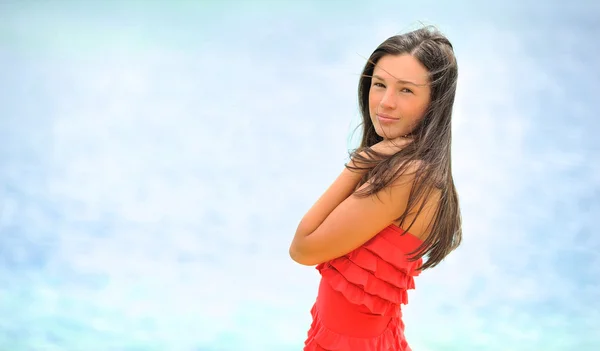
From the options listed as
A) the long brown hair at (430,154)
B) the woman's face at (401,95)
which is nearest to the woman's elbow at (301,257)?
the long brown hair at (430,154)

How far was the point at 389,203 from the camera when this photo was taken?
1.89 meters

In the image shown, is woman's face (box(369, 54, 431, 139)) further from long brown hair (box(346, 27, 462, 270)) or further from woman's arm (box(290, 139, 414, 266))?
woman's arm (box(290, 139, 414, 266))

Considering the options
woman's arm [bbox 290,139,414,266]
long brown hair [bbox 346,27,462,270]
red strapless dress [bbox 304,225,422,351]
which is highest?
long brown hair [bbox 346,27,462,270]

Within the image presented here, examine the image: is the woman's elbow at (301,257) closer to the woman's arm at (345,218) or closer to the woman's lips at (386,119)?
the woman's arm at (345,218)

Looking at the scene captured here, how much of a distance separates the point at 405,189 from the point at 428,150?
12cm

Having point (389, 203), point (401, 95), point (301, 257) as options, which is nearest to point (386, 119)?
point (401, 95)

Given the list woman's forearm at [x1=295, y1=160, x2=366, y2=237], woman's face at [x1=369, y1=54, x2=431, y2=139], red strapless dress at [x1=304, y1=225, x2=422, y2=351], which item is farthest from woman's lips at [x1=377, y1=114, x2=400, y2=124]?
red strapless dress at [x1=304, y1=225, x2=422, y2=351]

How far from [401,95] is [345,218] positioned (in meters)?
0.33

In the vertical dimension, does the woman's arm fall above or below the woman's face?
below

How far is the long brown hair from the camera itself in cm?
189

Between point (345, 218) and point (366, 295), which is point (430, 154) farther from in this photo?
point (366, 295)

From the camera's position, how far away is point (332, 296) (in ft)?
6.72

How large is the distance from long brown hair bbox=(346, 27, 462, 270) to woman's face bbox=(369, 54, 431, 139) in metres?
0.02

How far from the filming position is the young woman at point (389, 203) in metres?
1.90
